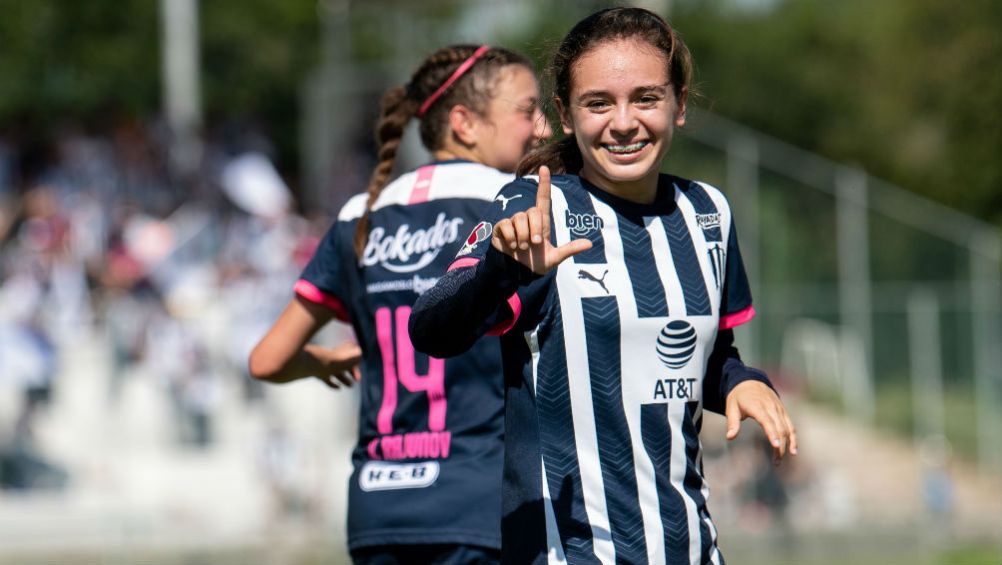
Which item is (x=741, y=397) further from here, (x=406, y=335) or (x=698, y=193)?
(x=406, y=335)

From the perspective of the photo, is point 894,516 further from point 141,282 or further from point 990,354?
point 141,282

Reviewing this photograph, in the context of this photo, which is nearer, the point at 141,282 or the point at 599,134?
the point at 599,134

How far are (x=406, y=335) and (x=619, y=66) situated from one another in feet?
4.43

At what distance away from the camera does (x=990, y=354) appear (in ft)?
69.5

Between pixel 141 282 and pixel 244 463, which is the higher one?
pixel 141 282

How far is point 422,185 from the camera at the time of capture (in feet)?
15.7

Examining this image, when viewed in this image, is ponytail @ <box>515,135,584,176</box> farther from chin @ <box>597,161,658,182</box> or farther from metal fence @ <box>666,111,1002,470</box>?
metal fence @ <box>666,111,1002,470</box>

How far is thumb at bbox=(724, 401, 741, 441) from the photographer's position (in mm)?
3371

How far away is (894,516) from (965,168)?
52.1 ft

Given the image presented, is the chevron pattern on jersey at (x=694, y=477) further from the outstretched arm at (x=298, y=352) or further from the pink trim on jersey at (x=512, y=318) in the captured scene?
the outstretched arm at (x=298, y=352)

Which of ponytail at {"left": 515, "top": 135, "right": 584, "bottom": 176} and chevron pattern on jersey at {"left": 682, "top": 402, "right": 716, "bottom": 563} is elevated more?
ponytail at {"left": 515, "top": 135, "right": 584, "bottom": 176}

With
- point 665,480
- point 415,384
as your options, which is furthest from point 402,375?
point 665,480

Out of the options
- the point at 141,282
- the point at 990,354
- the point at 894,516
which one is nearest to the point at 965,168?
the point at 990,354

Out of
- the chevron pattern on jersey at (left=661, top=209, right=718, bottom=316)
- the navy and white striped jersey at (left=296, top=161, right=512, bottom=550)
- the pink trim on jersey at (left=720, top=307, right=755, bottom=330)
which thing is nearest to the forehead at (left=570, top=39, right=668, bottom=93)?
the chevron pattern on jersey at (left=661, top=209, right=718, bottom=316)
